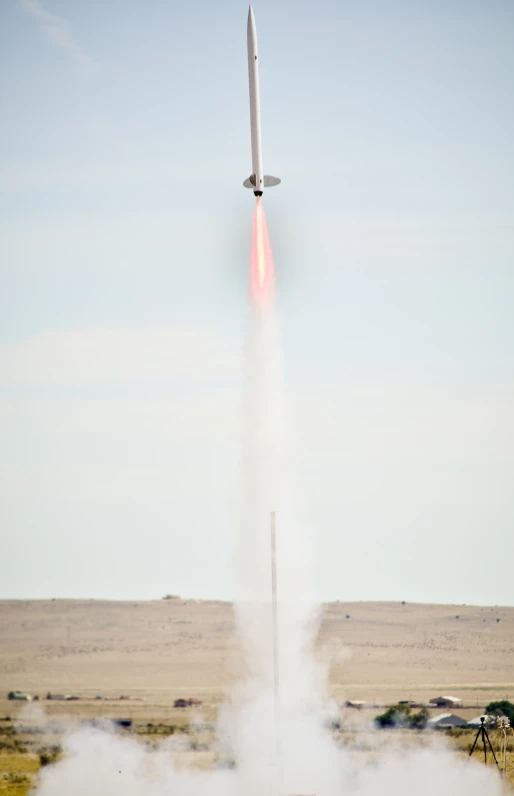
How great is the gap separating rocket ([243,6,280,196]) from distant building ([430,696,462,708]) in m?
68.5

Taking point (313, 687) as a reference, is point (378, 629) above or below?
above

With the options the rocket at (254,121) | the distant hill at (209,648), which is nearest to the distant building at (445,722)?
the distant hill at (209,648)

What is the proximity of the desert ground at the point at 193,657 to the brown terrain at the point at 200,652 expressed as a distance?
6.2 inches

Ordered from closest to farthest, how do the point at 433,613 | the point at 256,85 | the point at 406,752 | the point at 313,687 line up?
the point at 256,85
the point at 313,687
the point at 406,752
the point at 433,613

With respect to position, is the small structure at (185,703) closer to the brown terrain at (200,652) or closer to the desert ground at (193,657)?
the brown terrain at (200,652)

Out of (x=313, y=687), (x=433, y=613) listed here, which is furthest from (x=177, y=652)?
(x=313, y=687)

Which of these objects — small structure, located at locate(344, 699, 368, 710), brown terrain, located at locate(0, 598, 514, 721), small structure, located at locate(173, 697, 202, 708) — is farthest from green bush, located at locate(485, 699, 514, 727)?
small structure, located at locate(173, 697, 202, 708)

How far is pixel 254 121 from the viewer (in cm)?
5300

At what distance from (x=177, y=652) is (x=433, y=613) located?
35381 millimetres

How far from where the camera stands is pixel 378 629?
157750mm

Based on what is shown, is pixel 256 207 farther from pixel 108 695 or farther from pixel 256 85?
pixel 108 695

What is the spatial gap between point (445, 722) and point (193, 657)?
54.0 metres

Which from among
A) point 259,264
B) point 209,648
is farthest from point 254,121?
point 209,648

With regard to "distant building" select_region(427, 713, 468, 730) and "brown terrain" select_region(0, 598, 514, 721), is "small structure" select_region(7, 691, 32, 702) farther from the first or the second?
"distant building" select_region(427, 713, 468, 730)
